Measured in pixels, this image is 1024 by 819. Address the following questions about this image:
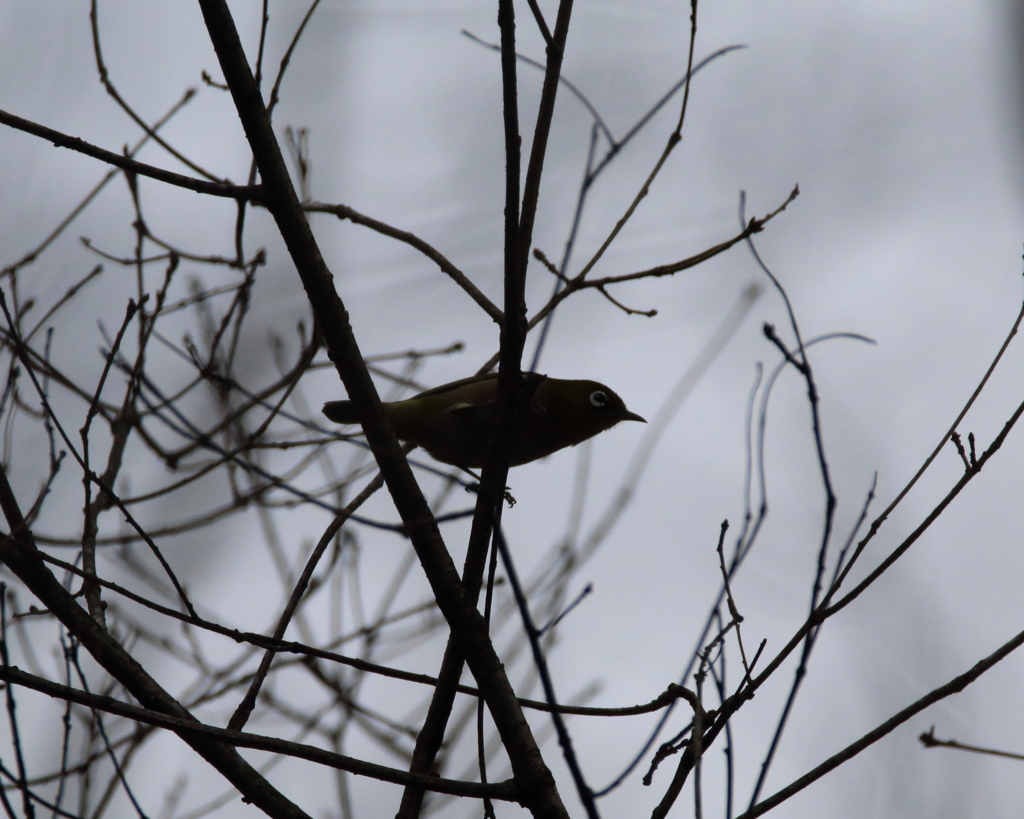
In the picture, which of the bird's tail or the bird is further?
the bird's tail

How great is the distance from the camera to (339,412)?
15.4 ft

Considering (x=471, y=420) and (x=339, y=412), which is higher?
(x=339, y=412)

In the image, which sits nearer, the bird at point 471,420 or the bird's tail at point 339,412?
the bird at point 471,420

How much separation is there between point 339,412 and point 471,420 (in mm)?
811

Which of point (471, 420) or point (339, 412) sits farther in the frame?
point (339, 412)

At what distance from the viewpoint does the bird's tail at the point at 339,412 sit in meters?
4.66

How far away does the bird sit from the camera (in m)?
4.31

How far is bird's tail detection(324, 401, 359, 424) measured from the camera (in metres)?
4.66

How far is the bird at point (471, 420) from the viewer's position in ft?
14.1

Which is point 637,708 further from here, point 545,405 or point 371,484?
point 545,405

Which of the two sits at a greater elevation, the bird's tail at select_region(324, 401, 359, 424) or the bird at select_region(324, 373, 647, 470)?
the bird's tail at select_region(324, 401, 359, 424)

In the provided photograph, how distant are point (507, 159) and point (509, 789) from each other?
5.35ft

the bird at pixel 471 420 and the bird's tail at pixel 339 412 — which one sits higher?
the bird's tail at pixel 339 412

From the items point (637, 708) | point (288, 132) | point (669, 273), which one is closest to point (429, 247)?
point (669, 273)
